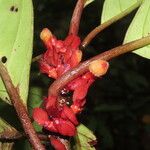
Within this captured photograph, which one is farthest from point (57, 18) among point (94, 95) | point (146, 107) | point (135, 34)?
point (135, 34)

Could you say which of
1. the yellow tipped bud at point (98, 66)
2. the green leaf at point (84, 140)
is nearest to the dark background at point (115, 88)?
the green leaf at point (84, 140)

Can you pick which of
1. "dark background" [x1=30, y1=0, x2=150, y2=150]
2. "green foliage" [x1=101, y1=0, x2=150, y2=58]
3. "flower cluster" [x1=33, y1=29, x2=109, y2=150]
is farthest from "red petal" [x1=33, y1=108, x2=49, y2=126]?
"dark background" [x1=30, y1=0, x2=150, y2=150]

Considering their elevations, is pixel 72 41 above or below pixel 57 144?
above

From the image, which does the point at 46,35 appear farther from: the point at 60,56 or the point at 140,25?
the point at 140,25

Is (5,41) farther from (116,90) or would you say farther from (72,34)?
(116,90)

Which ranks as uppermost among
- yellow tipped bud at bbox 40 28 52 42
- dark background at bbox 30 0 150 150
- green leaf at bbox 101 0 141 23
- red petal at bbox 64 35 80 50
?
green leaf at bbox 101 0 141 23

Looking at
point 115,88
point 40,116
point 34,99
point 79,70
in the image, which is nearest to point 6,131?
point 40,116

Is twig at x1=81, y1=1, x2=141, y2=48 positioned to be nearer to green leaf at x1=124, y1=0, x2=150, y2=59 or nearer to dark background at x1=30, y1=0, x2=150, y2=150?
green leaf at x1=124, y1=0, x2=150, y2=59
